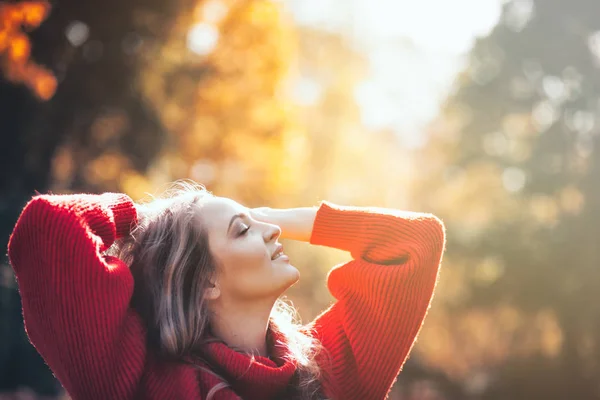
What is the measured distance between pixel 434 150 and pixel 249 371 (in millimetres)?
13866

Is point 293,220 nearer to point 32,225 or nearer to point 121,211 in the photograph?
point 121,211

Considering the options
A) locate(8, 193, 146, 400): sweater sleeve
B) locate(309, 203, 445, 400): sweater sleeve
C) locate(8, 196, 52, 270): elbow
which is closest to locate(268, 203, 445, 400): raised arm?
locate(309, 203, 445, 400): sweater sleeve

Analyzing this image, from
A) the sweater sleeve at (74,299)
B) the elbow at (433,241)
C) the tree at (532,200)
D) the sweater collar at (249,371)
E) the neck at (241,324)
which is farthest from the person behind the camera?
the tree at (532,200)

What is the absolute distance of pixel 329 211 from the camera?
280 centimetres

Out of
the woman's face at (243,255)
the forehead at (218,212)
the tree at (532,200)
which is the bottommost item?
the tree at (532,200)

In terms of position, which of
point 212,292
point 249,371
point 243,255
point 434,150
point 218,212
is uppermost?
point 218,212

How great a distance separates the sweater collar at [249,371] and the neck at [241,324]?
0.21 feet

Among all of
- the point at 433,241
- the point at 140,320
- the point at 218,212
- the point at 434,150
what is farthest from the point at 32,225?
the point at 434,150

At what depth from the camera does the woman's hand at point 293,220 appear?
2.78m

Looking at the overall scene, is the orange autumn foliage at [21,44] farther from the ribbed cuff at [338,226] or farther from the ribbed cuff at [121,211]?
the ribbed cuff at [338,226]

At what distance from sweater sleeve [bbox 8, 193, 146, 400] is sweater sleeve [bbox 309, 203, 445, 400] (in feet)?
2.69

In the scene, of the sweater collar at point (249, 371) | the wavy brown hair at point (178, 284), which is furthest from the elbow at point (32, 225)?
the sweater collar at point (249, 371)

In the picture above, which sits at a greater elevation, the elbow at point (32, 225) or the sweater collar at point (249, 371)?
the elbow at point (32, 225)

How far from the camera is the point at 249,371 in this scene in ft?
7.64
